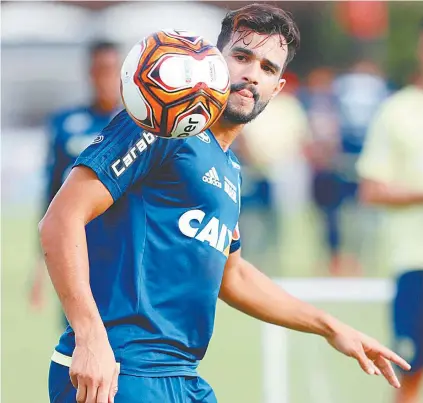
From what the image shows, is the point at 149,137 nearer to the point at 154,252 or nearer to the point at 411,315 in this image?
the point at 154,252

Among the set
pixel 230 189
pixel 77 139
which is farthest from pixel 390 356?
pixel 77 139

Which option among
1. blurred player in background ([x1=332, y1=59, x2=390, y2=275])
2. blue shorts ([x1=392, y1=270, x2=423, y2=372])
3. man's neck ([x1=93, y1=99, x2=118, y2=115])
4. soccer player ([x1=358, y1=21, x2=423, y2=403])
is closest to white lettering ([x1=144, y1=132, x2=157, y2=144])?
soccer player ([x1=358, y1=21, x2=423, y2=403])

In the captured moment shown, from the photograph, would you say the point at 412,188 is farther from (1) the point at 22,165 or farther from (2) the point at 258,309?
(1) the point at 22,165

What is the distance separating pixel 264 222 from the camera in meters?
15.8

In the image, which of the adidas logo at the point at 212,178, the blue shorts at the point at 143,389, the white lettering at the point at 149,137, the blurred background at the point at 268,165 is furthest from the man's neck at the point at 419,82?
Result: the white lettering at the point at 149,137

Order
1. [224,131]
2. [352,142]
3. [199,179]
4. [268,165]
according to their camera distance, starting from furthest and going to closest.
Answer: [352,142], [268,165], [224,131], [199,179]

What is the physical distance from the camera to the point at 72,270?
10.3 feet

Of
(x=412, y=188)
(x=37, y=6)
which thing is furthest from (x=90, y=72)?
(x=37, y=6)

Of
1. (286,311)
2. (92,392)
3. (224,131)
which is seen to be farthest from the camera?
(286,311)

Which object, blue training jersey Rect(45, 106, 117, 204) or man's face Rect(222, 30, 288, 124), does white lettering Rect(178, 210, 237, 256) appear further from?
blue training jersey Rect(45, 106, 117, 204)

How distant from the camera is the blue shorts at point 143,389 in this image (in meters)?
3.43

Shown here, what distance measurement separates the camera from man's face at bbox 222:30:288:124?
145 inches

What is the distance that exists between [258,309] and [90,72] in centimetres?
375

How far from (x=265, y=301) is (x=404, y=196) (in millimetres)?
2286
